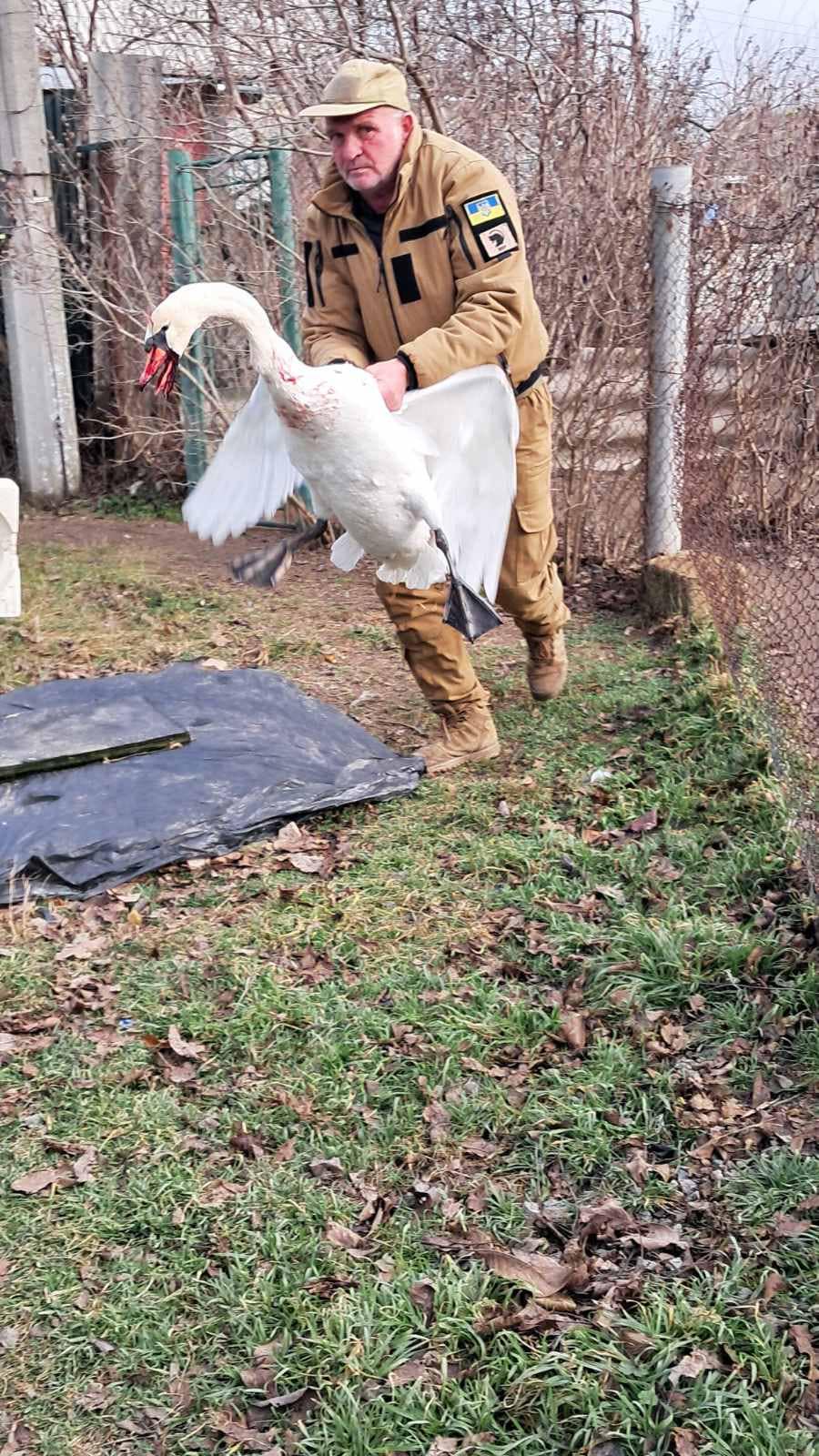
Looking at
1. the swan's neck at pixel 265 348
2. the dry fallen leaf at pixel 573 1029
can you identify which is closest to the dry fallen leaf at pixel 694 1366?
the dry fallen leaf at pixel 573 1029

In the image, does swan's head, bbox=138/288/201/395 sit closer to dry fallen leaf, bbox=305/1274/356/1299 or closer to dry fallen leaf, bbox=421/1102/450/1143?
dry fallen leaf, bbox=421/1102/450/1143

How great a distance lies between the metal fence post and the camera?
6062 mm

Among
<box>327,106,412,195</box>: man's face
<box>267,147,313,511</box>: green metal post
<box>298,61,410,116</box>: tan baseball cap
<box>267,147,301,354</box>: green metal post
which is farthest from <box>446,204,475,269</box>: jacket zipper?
<box>267,147,301,354</box>: green metal post

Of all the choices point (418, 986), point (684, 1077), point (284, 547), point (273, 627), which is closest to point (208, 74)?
point (273, 627)

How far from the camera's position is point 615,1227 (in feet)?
8.61

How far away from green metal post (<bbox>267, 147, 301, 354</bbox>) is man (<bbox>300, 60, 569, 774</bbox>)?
10.9 feet

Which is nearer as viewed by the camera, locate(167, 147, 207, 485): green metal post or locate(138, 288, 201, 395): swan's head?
locate(138, 288, 201, 395): swan's head

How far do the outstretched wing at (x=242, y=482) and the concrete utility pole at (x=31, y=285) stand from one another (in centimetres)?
481

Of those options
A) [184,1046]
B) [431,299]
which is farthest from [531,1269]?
[431,299]

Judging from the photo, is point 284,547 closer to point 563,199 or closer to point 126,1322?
point 126,1322

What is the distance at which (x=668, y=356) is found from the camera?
6.23 m

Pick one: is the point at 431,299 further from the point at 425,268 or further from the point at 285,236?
the point at 285,236

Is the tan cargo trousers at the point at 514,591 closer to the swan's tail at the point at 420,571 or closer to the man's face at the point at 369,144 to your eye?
the swan's tail at the point at 420,571

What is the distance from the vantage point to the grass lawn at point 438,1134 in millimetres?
2309
